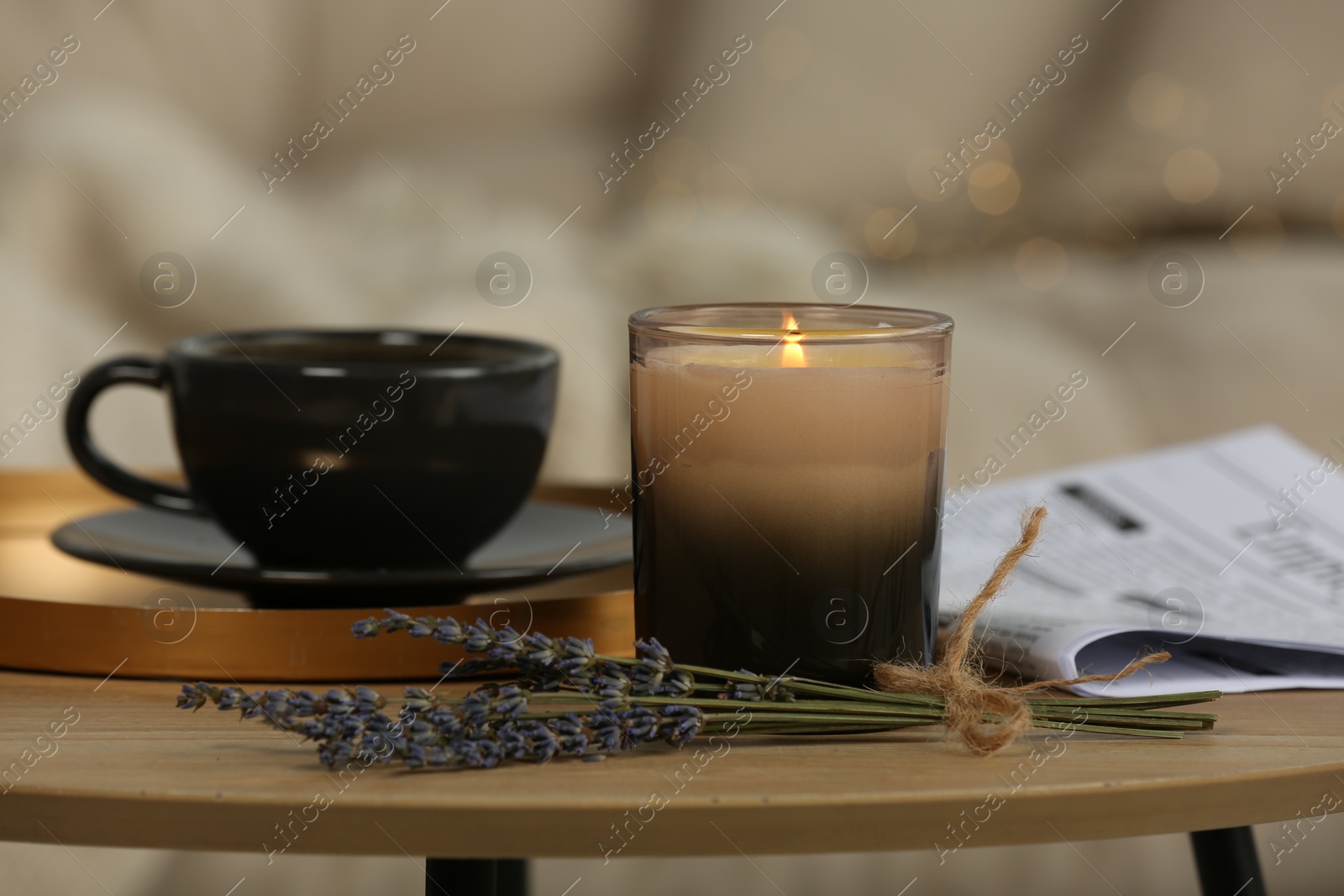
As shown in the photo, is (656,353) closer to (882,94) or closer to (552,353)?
(552,353)

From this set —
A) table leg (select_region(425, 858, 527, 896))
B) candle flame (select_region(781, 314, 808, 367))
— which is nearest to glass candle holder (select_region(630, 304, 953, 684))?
candle flame (select_region(781, 314, 808, 367))

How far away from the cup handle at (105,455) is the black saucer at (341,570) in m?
0.02

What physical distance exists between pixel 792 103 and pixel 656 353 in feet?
3.41

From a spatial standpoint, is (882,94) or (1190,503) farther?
(882,94)

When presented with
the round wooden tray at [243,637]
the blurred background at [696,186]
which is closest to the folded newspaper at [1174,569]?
the round wooden tray at [243,637]

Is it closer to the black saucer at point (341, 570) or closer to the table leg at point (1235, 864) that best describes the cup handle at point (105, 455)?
the black saucer at point (341, 570)

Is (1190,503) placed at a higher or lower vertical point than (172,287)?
lower

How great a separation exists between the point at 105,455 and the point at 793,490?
0.39 meters

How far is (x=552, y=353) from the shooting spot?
2.04 ft

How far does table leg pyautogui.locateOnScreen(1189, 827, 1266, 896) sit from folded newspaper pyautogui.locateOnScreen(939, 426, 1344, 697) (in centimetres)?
13

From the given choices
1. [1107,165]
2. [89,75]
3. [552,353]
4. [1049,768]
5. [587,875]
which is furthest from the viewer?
[1107,165]

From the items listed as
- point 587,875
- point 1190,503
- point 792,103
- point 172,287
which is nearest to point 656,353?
point 1190,503

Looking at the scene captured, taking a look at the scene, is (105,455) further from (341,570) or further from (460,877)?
(460,877)

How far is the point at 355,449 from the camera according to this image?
1.83ft
